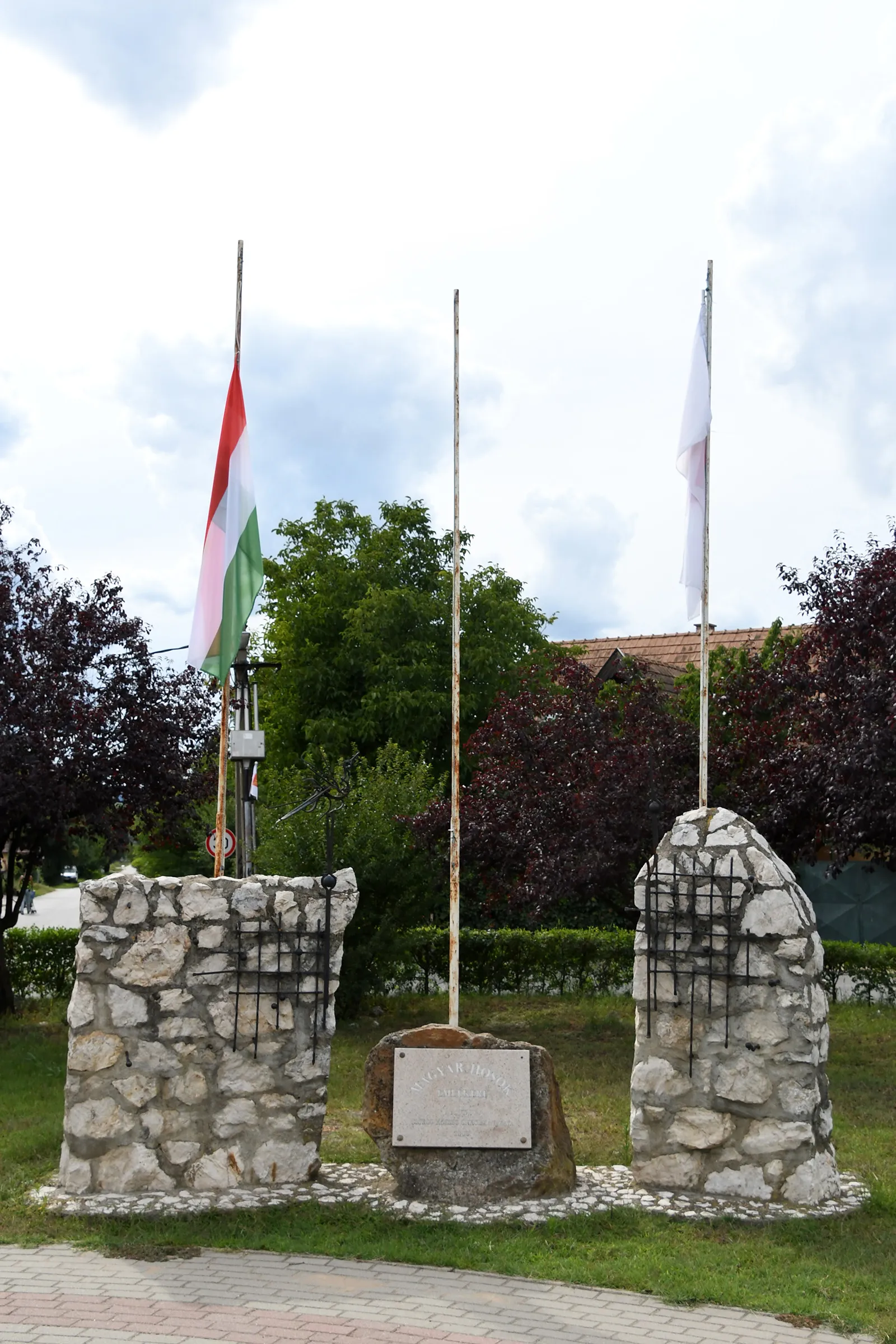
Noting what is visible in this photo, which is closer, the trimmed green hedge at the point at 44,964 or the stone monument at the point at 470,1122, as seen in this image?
the stone monument at the point at 470,1122

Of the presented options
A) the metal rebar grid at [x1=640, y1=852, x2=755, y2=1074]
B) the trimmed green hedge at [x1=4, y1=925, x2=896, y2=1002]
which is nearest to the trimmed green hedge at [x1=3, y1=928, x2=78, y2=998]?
the trimmed green hedge at [x1=4, y1=925, x2=896, y2=1002]

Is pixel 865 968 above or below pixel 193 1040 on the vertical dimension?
below

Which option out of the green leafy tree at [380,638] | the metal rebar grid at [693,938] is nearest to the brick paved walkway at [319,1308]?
the metal rebar grid at [693,938]

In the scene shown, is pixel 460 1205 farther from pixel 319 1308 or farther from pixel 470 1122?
pixel 319 1308

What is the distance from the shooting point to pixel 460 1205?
24.8 feet

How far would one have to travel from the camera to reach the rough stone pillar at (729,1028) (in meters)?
7.64

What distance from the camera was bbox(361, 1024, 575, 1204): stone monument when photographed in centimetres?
762

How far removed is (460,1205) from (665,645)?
19979mm

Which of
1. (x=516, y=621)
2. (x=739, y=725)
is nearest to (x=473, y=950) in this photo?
(x=739, y=725)

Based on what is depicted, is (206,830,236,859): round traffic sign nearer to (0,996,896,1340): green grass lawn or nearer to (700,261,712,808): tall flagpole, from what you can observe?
(0,996,896,1340): green grass lawn

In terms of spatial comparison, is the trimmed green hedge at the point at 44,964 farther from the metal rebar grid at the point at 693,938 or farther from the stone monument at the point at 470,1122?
the metal rebar grid at the point at 693,938

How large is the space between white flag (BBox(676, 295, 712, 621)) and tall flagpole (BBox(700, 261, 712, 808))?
0.02 m

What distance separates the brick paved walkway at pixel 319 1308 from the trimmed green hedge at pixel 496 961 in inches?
392

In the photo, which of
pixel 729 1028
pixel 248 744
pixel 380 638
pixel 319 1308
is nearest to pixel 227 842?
pixel 248 744
